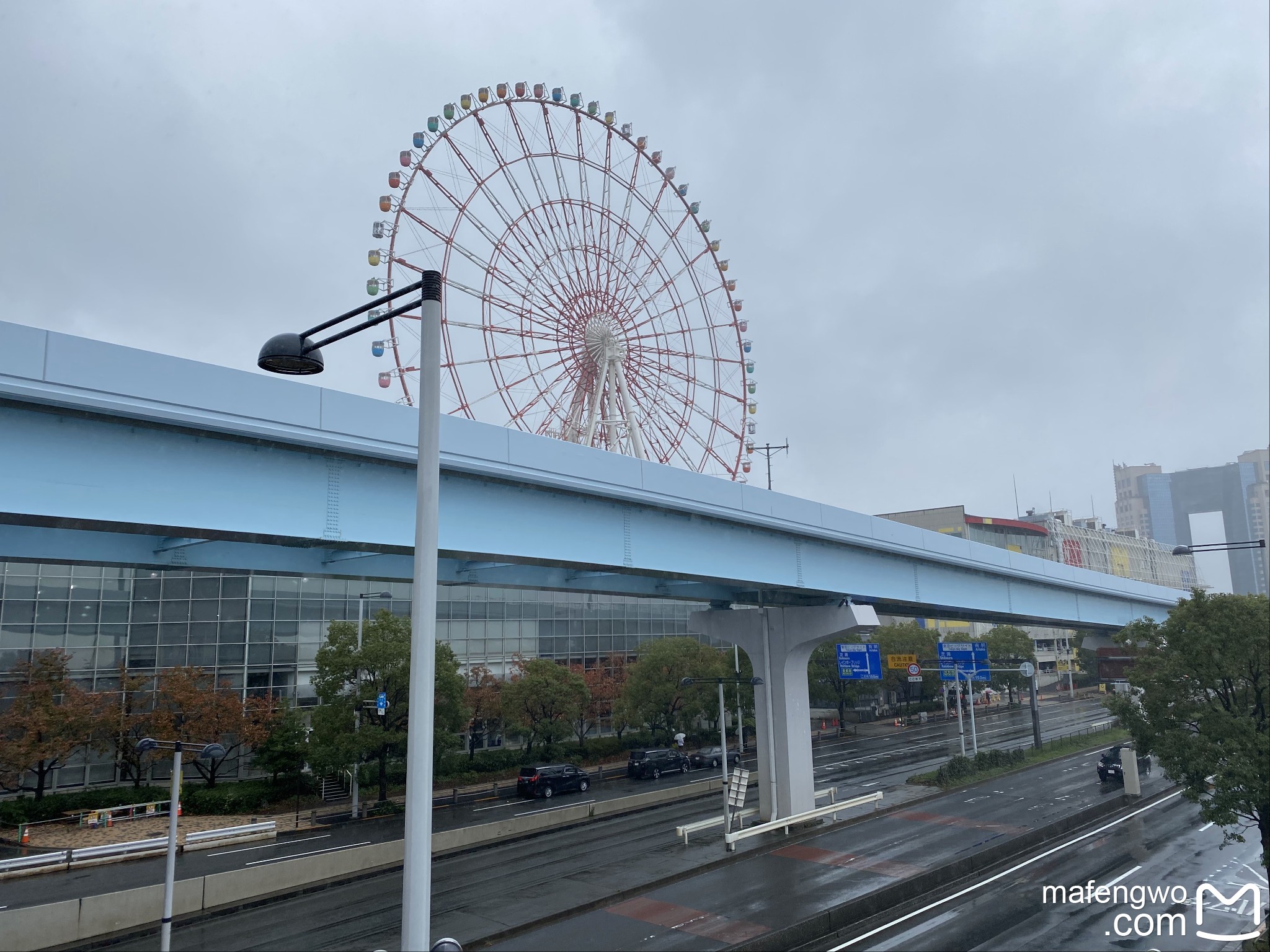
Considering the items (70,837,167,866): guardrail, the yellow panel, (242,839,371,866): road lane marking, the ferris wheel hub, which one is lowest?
(242,839,371,866): road lane marking

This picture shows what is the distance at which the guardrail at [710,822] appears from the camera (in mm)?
25578

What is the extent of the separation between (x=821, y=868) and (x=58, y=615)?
34749 mm

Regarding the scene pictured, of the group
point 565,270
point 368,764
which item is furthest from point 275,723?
point 565,270

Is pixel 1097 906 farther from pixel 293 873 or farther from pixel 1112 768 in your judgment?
pixel 293 873

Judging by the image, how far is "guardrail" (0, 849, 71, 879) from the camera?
24766mm

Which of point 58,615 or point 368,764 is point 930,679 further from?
point 58,615

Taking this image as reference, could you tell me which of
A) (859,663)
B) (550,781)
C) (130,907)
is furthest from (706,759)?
(130,907)

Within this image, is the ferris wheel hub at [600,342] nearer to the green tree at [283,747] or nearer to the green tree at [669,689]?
the green tree at [669,689]

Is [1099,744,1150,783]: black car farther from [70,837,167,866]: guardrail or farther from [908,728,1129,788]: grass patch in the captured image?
[70,837,167,866]: guardrail

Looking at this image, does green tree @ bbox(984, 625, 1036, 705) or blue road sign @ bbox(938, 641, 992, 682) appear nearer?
blue road sign @ bbox(938, 641, 992, 682)

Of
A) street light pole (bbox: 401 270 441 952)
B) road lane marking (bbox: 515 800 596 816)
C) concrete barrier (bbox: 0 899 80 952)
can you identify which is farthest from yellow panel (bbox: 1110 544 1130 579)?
street light pole (bbox: 401 270 441 952)

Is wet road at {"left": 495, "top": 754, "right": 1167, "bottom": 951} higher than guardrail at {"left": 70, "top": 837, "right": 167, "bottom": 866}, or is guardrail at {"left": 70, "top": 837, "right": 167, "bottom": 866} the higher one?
wet road at {"left": 495, "top": 754, "right": 1167, "bottom": 951}

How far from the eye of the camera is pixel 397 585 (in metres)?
49.2

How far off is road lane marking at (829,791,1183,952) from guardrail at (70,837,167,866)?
2218cm
